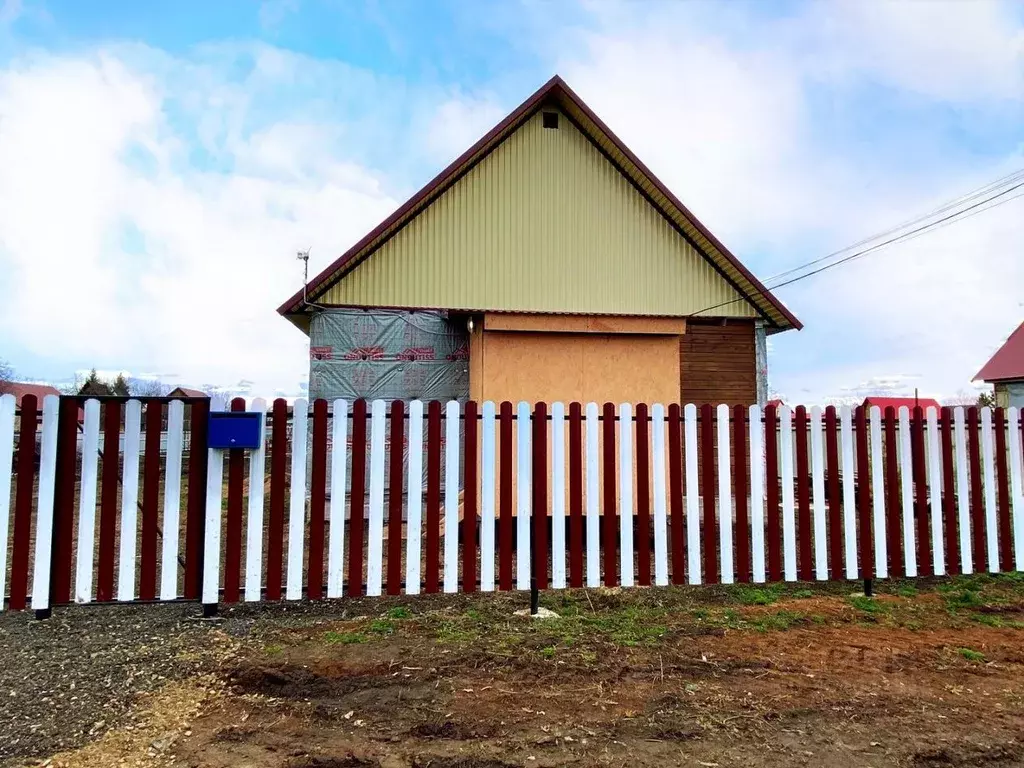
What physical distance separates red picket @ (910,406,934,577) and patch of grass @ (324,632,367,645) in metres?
4.87

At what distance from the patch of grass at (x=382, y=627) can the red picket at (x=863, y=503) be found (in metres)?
4.09

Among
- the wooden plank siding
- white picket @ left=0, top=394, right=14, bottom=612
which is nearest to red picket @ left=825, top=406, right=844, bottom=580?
the wooden plank siding

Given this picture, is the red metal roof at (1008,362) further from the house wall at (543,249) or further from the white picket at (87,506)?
the white picket at (87,506)

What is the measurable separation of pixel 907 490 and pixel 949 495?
1.61 ft

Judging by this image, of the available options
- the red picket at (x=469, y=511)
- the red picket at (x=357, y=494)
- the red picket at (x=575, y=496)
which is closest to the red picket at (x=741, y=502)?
the red picket at (x=575, y=496)

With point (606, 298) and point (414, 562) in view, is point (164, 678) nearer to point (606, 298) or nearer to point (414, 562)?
point (414, 562)

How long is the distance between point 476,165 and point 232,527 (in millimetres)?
6963

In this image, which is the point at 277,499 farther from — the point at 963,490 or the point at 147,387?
the point at 147,387

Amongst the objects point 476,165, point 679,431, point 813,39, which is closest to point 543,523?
point 679,431

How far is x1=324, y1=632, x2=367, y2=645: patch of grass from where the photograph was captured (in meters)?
4.28

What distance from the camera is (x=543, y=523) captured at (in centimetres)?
500

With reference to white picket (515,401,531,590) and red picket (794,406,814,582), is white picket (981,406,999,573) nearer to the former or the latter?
red picket (794,406,814,582)

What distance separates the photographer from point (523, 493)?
4938mm

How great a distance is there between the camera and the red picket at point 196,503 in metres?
4.57
